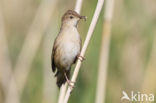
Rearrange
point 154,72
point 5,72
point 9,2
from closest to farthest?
point 154,72
point 5,72
point 9,2

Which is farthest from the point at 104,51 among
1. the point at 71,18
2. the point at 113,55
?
the point at 113,55

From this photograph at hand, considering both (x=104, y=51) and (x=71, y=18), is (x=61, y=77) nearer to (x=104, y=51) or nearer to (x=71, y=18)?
(x=71, y=18)

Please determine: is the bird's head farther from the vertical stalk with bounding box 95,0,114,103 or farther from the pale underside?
the vertical stalk with bounding box 95,0,114,103

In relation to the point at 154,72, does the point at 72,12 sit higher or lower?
higher

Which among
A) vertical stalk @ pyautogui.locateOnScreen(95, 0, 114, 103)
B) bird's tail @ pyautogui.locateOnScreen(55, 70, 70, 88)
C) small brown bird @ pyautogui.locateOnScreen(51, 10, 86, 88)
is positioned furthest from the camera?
bird's tail @ pyautogui.locateOnScreen(55, 70, 70, 88)

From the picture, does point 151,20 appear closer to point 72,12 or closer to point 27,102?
point 72,12

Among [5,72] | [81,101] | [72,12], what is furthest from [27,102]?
[72,12]

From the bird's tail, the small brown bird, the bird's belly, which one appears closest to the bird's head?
the small brown bird
